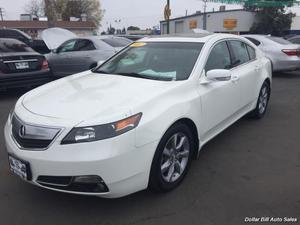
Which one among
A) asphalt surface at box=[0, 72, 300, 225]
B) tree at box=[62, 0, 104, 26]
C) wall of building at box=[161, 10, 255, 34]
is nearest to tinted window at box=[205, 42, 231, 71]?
asphalt surface at box=[0, 72, 300, 225]

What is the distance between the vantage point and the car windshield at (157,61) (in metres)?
3.47

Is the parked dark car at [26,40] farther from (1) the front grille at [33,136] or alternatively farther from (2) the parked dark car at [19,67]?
(1) the front grille at [33,136]

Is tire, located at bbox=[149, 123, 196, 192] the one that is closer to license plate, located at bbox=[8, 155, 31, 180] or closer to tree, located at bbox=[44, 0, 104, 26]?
license plate, located at bbox=[8, 155, 31, 180]

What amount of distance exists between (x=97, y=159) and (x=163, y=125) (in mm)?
680

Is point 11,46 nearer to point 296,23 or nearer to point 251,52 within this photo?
point 251,52

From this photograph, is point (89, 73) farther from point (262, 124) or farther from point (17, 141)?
point (262, 124)

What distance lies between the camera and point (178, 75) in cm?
340

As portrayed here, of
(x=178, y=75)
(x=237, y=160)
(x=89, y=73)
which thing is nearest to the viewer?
(x=178, y=75)

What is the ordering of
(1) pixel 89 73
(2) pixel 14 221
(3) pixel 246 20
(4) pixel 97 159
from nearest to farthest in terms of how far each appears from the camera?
(4) pixel 97 159 → (2) pixel 14 221 → (1) pixel 89 73 → (3) pixel 246 20

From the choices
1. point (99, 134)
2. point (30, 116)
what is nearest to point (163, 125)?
point (99, 134)

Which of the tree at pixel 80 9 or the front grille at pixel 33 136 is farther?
the tree at pixel 80 9

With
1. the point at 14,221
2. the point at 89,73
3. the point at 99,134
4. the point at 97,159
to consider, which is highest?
the point at 89,73

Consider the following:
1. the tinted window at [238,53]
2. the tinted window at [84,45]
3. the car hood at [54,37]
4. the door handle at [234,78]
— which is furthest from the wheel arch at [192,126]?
the car hood at [54,37]

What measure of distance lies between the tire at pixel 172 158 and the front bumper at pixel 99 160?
234mm
